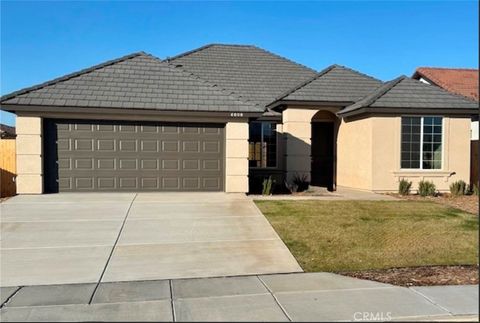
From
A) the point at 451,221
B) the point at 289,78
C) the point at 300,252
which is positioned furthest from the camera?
the point at 289,78

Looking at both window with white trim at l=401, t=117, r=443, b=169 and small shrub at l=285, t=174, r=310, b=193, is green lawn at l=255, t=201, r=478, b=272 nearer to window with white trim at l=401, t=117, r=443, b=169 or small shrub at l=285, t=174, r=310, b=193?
window with white trim at l=401, t=117, r=443, b=169

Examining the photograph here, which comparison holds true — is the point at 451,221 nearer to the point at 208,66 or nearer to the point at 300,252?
the point at 300,252

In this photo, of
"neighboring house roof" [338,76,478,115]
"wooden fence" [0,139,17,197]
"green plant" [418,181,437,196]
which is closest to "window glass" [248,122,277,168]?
"neighboring house roof" [338,76,478,115]

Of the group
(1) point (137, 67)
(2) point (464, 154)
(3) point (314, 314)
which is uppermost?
(1) point (137, 67)

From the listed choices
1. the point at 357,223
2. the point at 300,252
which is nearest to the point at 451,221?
the point at 357,223

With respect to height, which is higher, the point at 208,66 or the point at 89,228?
the point at 208,66

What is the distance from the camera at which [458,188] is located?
51.6 feet

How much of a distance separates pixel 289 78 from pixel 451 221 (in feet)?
42.2

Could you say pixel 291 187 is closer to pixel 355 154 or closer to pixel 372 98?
pixel 355 154

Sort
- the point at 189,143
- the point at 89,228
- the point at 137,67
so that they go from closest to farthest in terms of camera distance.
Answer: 1. the point at 89,228
2. the point at 189,143
3. the point at 137,67

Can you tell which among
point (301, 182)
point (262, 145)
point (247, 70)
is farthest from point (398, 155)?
point (247, 70)

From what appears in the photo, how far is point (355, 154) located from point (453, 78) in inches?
807

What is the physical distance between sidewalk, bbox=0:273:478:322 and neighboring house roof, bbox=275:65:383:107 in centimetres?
1173

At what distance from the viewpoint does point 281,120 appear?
18.6m
